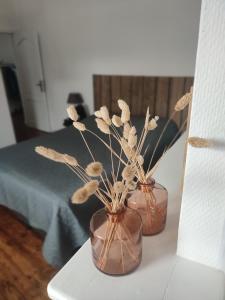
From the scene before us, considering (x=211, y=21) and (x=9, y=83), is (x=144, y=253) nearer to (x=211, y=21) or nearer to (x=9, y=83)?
(x=211, y=21)

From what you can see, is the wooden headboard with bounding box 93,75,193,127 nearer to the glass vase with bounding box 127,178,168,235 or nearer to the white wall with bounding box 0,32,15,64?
the white wall with bounding box 0,32,15,64

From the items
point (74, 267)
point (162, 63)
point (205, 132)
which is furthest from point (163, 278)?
point (162, 63)

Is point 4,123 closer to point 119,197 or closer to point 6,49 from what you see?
point 6,49

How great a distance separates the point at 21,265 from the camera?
162 cm

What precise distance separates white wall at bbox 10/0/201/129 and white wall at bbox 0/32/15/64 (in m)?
0.61

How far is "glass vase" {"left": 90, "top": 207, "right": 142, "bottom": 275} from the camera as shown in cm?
56

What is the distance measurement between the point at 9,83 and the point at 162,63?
3496 mm

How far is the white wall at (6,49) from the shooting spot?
4.36m

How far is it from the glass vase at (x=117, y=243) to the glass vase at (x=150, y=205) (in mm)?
111

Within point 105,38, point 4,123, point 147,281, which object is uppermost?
point 105,38

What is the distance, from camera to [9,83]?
4.86 metres

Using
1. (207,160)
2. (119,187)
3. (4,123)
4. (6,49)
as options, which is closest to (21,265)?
(119,187)

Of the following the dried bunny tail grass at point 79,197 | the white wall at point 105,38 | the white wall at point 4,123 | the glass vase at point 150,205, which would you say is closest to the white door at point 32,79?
the white wall at point 105,38

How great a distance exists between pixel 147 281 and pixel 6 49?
207 inches
